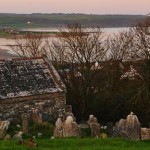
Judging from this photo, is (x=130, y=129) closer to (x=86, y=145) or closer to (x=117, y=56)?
(x=86, y=145)

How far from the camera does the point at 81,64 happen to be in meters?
35.4

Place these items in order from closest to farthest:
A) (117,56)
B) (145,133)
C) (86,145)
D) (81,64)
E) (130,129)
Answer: (86,145)
(145,133)
(130,129)
(81,64)
(117,56)

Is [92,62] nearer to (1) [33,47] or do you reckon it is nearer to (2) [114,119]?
(2) [114,119]

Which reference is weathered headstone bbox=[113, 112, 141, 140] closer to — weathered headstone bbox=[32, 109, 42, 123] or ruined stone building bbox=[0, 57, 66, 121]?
weathered headstone bbox=[32, 109, 42, 123]

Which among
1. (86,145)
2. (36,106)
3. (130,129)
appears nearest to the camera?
(86,145)

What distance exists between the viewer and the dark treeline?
31.4 m

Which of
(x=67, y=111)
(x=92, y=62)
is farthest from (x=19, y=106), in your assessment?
(x=92, y=62)

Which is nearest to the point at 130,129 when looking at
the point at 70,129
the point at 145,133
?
the point at 145,133

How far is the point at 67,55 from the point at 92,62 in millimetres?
2238

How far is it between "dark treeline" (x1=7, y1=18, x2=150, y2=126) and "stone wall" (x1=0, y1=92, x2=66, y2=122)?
273cm

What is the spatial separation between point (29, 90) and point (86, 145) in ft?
44.2

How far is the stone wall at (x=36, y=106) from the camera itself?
97.1 ft

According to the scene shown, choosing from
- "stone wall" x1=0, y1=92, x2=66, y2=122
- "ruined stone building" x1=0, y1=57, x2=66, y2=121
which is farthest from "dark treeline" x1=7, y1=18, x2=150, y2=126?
"ruined stone building" x1=0, y1=57, x2=66, y2=121

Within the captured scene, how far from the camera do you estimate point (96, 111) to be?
109 feet
